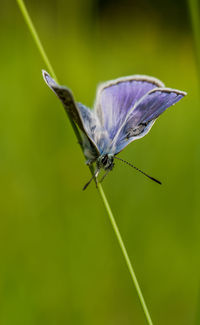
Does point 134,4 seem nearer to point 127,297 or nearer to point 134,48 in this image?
point 134,48

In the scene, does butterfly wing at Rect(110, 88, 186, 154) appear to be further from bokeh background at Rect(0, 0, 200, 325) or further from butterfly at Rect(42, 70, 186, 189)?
bokeh background at Rect(0, 0, 200, 325)

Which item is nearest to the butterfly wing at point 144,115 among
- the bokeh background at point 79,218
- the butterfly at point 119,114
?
the butterfly at point 119,114

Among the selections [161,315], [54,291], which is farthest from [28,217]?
[161,315]

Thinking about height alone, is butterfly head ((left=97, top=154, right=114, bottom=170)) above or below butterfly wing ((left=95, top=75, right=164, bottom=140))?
below

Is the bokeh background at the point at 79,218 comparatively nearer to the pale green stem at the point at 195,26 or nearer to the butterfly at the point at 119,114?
the butterfly at the point at 119,114

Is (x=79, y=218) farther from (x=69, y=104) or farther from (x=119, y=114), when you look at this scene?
(x=69, y=104)

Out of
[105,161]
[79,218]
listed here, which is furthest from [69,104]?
[79,218]

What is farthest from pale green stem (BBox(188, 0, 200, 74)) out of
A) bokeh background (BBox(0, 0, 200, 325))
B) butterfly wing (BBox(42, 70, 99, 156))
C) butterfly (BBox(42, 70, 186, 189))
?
bokeh background (BBox(0, 0, 200, 325))
